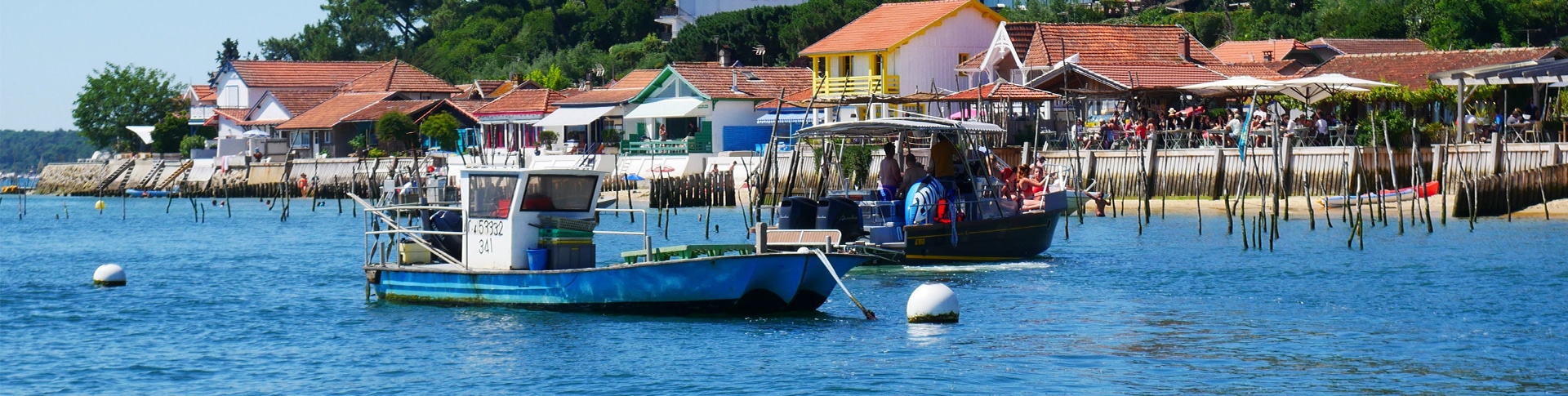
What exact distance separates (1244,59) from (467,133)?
3253 cm

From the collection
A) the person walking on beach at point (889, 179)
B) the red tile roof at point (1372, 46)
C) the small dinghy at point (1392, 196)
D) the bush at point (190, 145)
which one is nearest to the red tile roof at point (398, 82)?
the bush at point (190, 145)

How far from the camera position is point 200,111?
307ft

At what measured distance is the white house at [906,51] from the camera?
63.4 metres

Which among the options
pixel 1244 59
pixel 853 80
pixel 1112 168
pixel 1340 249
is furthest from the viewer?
pixel 1244 59

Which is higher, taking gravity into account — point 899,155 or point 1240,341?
point 899,155

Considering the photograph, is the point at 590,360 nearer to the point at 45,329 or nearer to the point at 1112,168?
the point at 45,329

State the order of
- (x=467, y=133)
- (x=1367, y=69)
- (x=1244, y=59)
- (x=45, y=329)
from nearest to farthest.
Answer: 1. (x=45, y=329)
2. (x=1367, y=69)
3. (x=1244, y=59)
4. (x=467, y=133)

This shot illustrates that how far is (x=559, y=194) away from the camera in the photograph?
21.8 m

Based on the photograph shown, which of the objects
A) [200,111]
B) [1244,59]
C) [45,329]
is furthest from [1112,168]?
[200,111]

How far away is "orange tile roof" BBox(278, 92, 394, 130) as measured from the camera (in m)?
80.5

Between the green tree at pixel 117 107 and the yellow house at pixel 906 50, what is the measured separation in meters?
46.5

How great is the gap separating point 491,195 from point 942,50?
44.5 meters

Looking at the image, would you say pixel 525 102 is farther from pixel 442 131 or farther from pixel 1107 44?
pixel 1107 44

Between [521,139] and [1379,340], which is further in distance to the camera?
[521,139]
